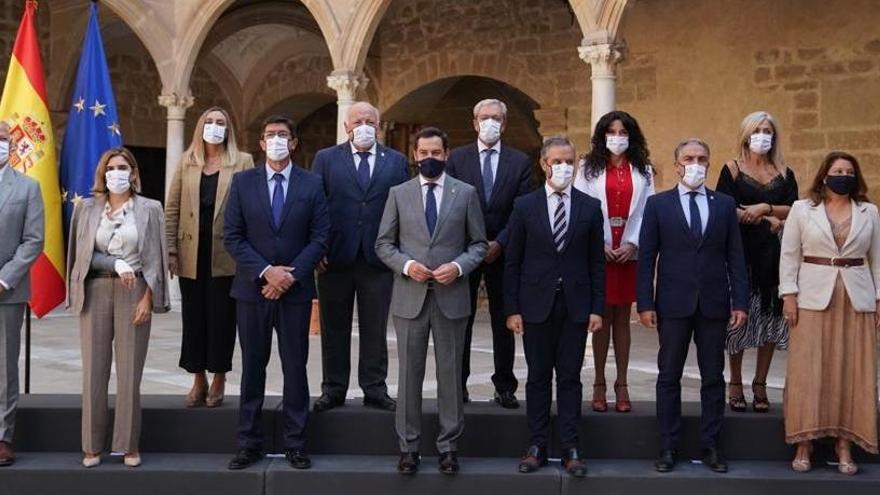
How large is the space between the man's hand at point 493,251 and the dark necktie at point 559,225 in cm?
32

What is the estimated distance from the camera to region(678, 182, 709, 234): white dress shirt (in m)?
4.49

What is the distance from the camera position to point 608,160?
486 centimetres

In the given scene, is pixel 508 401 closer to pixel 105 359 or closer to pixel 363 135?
pixel 363 135

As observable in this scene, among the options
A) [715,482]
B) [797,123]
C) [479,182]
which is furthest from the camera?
[797,123]

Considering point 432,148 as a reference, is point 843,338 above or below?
below

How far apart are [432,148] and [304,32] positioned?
11.0m

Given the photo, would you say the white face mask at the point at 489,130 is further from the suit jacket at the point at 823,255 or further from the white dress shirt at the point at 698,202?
the suit jacket at the point at 823,255

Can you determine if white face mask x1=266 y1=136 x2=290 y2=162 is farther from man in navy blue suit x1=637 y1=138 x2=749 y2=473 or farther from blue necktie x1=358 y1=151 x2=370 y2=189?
man in navy blue suit x1=637 y1=138 x2=749 y2=473

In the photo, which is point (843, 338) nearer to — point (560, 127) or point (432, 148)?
point (432, 148)

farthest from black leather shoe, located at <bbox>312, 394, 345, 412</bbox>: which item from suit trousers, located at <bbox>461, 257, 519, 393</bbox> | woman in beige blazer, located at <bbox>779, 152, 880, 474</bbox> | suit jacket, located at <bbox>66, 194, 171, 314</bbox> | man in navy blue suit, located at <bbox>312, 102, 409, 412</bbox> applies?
woman in beige blazer, located at <bbox>779, 152, 880, 474</bbox>

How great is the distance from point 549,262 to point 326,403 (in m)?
1.33

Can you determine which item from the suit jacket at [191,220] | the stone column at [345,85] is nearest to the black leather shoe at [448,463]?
the suit jacket at [191,220]

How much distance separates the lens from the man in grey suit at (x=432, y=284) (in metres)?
4.36

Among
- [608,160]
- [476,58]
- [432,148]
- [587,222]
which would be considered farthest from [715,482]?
[476,58]
